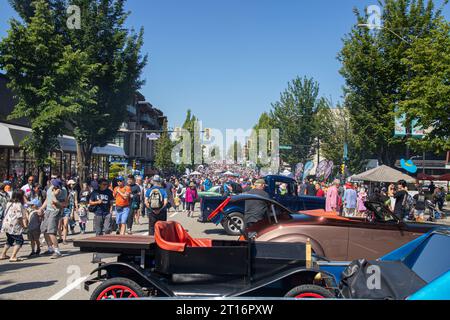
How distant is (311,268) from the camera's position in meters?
4.85

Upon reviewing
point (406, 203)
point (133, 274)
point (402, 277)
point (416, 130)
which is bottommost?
point (133, 274)

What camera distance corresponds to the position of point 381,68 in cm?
2633

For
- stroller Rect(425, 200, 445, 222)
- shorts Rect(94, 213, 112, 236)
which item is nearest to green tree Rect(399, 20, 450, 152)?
stroller Rect(425, 200, 445, 222)

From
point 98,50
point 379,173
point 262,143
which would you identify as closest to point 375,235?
point 379,173

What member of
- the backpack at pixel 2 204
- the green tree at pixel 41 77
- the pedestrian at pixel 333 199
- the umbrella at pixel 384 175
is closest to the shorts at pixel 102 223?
the backpack at pixel 2 204

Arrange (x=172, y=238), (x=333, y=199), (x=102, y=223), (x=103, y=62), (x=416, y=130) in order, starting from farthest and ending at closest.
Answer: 1. (x=103, y=62)
2. (x=416, y=130)
3. (x=333, y=199)
4. (x=102, y=223)
5. (x=172, y=238)

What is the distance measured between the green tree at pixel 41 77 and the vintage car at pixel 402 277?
17.3 m

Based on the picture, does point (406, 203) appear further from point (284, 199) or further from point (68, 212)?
point (68, 212)

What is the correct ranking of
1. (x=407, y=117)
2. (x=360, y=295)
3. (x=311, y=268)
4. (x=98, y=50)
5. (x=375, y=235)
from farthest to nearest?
(x=98, y=50), (x=407, y=117), (x=375, y=235), (x=311, y=268), (x=360, y=295)

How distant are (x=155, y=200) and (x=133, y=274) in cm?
513

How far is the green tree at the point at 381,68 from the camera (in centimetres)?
2533

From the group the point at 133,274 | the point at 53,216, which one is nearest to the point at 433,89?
the point at 53,216
